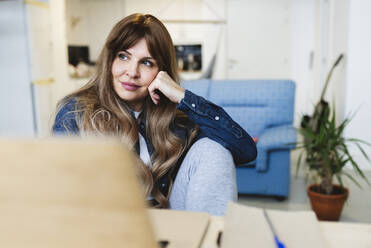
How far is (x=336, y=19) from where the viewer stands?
4.17 m

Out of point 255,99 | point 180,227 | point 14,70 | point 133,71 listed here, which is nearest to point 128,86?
point 133,71

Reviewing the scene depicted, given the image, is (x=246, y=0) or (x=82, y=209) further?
(x=246, y=0)

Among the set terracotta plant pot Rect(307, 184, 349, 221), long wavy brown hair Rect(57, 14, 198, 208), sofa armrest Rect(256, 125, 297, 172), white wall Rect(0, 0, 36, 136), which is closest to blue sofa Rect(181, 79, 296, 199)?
sofa armrest Rect(256, 125, 297, 172)

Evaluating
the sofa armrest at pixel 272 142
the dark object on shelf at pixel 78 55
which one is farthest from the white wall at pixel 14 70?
the sofa armrest at pixel 272 142

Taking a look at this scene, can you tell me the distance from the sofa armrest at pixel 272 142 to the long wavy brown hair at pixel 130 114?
A: 1.35 m

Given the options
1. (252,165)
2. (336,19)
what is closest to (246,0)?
(336,19)

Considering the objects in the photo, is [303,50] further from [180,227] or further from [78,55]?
[180,227]

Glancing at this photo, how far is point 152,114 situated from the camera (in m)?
1.25

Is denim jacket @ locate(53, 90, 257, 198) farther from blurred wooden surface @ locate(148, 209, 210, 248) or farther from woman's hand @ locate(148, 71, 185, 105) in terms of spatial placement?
blurred wooden surface @ locate(148, 209, 210, 248)

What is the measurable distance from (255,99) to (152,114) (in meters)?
1.55

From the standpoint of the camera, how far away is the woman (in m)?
1.07

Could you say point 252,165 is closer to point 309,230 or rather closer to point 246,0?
point 309,230

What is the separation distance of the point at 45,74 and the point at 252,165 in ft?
10.3

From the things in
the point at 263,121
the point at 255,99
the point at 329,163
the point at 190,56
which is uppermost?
the point at 190,56
